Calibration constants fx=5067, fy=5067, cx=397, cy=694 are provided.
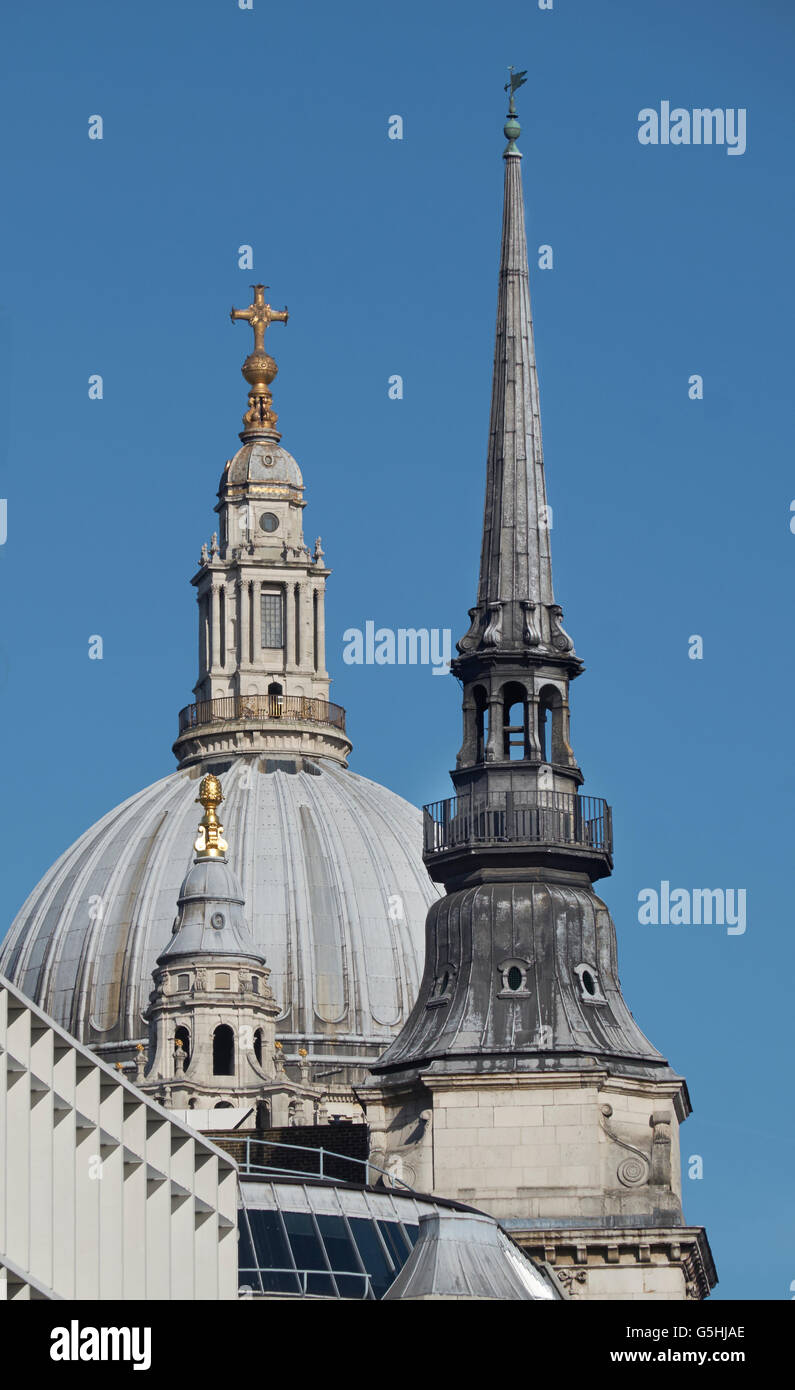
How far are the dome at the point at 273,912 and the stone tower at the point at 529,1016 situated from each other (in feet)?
170

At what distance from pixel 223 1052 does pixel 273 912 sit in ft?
78.1

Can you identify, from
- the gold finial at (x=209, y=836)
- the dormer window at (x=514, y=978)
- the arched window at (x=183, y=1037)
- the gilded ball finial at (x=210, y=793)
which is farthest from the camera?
the gilded ball finial at (x=210, y=793)

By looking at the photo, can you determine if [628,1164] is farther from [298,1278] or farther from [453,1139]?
[298,1278]

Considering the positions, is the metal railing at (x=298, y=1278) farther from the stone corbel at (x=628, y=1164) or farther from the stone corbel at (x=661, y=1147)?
the stone corbel at (x=661, y=1147)

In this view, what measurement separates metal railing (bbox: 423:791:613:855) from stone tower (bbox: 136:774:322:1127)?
30489 millimetres

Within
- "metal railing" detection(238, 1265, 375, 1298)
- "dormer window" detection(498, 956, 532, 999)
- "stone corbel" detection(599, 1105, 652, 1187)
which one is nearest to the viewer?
"metal railing" detection(238, 1265, 375, 1298)

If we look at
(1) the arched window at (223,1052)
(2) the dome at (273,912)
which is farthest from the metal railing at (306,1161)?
(2) the dome at (273,912)

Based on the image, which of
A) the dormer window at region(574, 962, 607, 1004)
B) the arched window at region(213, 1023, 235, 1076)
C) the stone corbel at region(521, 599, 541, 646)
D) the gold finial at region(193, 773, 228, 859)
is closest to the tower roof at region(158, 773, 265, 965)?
the gold finial at region(193, 773, 228, 859)

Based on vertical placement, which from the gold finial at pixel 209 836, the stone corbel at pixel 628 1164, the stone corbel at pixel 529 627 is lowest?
the stone corbel at pixel 628 1164

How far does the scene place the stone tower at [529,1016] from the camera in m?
131

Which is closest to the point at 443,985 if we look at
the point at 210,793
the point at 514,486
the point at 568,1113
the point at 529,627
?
the point at 568,1113

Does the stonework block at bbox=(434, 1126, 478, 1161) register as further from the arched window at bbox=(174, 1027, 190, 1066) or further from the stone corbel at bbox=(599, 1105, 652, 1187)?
the arched window at bbox=(174, 1027, 190, 1066)

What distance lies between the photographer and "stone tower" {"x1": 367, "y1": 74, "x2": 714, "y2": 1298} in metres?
131

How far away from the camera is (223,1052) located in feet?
554
